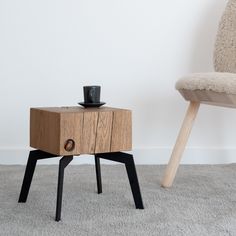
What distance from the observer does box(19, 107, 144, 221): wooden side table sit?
102 centimetres

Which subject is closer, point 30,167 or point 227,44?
point 30,167

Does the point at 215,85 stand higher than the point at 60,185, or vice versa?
the point at 215,85

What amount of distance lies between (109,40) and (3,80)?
0.43 metres

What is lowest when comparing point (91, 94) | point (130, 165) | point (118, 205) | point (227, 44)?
point (118, 205)

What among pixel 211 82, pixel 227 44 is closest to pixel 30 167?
pixel 211 82

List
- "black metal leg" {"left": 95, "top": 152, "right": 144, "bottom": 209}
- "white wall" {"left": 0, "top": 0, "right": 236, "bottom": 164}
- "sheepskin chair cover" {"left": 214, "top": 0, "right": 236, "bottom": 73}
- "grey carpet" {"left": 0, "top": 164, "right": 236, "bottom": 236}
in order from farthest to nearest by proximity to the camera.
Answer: "white wall" {"left": 0, "top": 0, "right": 236, "bottom": 164} < "sheepskin chair cover" {"left": 214, "top": 0, "right": 236, "bottom": 73} < "black metal leg" {"left": 95, "top": 152, "right": 144, "bottom": 209} < "grey carpet" {"left": 0, "top": 164, "right": 236, "bottom": 236}

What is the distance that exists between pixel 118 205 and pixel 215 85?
408 millimetres

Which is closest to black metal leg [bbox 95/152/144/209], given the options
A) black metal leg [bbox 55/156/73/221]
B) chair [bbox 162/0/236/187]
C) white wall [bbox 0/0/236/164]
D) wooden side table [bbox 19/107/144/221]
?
wooden side table [bbox 19/107/144/221]

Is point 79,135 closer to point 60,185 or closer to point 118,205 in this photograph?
point 60,185

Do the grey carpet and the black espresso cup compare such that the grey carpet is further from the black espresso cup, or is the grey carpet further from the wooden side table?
the black espresso cup

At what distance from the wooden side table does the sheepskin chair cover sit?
1.90 ft

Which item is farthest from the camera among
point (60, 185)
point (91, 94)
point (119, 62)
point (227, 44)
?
point (119, 62)

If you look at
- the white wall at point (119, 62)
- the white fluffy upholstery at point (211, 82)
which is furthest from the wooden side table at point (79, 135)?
the white wall at point (119, 62)

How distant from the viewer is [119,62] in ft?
5.57
